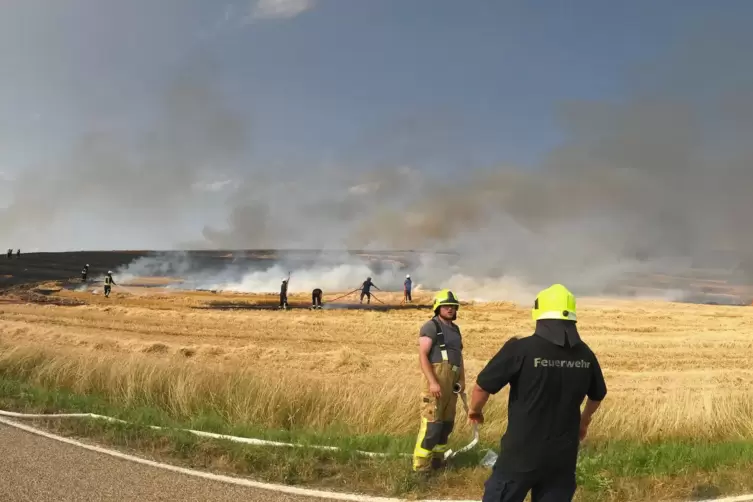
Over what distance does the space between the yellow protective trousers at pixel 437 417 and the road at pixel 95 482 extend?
1049 millimetres

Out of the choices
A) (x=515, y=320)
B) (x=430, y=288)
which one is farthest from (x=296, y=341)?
(x=430, y=288)

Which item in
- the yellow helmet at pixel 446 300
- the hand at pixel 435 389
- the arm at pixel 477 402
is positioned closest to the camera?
the arm at pixel 477 402

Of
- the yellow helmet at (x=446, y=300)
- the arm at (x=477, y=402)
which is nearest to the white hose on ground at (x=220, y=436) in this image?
the yellow helmet at (x=446, y=300)

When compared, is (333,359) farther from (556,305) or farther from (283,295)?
(283,295)

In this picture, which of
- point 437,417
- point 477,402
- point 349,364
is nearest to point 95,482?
point 437,417

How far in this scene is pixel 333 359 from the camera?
1507cm

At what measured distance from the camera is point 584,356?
2.97m

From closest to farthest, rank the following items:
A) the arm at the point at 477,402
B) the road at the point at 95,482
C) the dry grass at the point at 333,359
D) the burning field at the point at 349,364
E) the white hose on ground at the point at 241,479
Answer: the arm at the point at 477,402, the road at the point at 95,482, the white hose on ground at the point at 241,479, the burning field at the point at 349,364, the dry grass at the point at 333,359

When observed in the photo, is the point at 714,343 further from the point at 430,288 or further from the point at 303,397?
the point at 430,288

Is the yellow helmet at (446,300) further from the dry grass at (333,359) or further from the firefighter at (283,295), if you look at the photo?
the firefighter at (283,295)

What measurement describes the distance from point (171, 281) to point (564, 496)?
48967mm

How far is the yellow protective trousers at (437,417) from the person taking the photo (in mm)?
4785

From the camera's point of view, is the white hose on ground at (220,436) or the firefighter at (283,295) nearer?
the white hose on ground at (220,436)

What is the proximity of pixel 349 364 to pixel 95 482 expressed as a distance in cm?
1035
